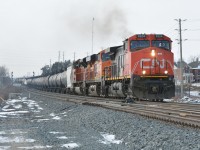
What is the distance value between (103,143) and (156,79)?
1063 cm

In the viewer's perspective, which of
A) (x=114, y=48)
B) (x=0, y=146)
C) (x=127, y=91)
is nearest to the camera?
(x=0, y=146)

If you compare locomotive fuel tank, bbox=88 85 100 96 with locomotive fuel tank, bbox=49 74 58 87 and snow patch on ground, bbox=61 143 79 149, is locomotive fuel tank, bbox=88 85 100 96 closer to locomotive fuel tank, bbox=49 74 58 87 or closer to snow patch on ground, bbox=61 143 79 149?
snow patch on ground, bbox=61 143 79 149

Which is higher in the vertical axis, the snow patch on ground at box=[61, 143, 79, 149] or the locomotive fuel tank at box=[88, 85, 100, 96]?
the locomotive fuel tank at box=[88, 85, 100, 96]

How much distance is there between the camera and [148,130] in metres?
8.67

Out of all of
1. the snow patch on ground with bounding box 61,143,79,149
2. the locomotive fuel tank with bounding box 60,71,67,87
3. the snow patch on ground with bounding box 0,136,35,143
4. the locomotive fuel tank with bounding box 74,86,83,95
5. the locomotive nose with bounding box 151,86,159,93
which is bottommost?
the snow patch on ground with bounding box 0,136,35,143

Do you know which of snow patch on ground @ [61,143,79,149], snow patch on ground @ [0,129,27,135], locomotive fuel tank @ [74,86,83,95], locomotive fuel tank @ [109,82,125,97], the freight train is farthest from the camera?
locomotive fuel tank @ [74,86,83,95]

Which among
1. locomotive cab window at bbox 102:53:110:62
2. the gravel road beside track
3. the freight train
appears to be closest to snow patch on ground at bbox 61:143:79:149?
the gravel road beside track

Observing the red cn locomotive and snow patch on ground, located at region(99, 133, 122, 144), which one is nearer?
snow patch on ground, located at region(99, 133, 122, 144)

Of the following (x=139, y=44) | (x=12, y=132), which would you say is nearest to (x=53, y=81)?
(x=139, y=44)

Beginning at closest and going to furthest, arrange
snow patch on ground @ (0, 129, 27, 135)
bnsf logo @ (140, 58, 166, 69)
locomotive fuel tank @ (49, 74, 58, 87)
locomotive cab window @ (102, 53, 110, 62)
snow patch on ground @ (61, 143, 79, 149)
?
snow patch on ground @ (61, 143, 79, 149) < snow patch on ground @ (0, 129, 27, 135) < bnsf logo @ (140, 58, 166, 69) < locomotive cab window @ (102, 53, 110, 62) < locomotive fuel tank @ (49, 74, 58, 87)

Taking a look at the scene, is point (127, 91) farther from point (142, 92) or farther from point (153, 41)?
point (153, 41)

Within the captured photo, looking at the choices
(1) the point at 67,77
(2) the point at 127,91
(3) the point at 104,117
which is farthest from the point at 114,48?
(1) the point at 67,77

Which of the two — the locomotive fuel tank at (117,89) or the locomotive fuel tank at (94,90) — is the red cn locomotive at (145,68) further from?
the locomotive fuel tank at (94,90)

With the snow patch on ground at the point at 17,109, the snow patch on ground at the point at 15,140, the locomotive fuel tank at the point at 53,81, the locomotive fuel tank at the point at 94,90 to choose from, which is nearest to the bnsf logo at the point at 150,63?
the snow patch on ground at the point at 17,109
